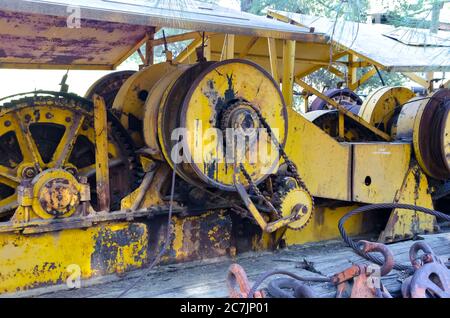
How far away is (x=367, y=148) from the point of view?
14.6 ft

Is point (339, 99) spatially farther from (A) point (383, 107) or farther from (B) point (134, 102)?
(B) point (134, 102)

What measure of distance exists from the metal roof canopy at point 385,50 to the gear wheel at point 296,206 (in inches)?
46.0

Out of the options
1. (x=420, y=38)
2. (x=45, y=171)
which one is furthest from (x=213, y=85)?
(x=420, y=38)

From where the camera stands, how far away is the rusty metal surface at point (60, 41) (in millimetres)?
3758

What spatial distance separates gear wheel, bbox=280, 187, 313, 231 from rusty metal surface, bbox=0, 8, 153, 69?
186 cm

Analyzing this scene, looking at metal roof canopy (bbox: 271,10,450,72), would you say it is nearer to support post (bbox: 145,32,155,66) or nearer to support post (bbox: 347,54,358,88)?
support post (bbox: 347,54,358,88)

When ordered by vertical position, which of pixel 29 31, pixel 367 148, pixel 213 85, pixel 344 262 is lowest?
pixel 344 262

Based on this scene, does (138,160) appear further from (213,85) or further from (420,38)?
(420,38)

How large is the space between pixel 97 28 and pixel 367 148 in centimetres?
239

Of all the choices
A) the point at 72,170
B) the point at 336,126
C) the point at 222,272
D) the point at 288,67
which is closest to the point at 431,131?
the point at 336,126

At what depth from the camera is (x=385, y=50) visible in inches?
186

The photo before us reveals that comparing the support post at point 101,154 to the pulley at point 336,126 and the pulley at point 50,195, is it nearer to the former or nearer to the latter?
the pulley at point 50,195

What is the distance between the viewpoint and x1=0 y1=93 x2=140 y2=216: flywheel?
10.6 feet
